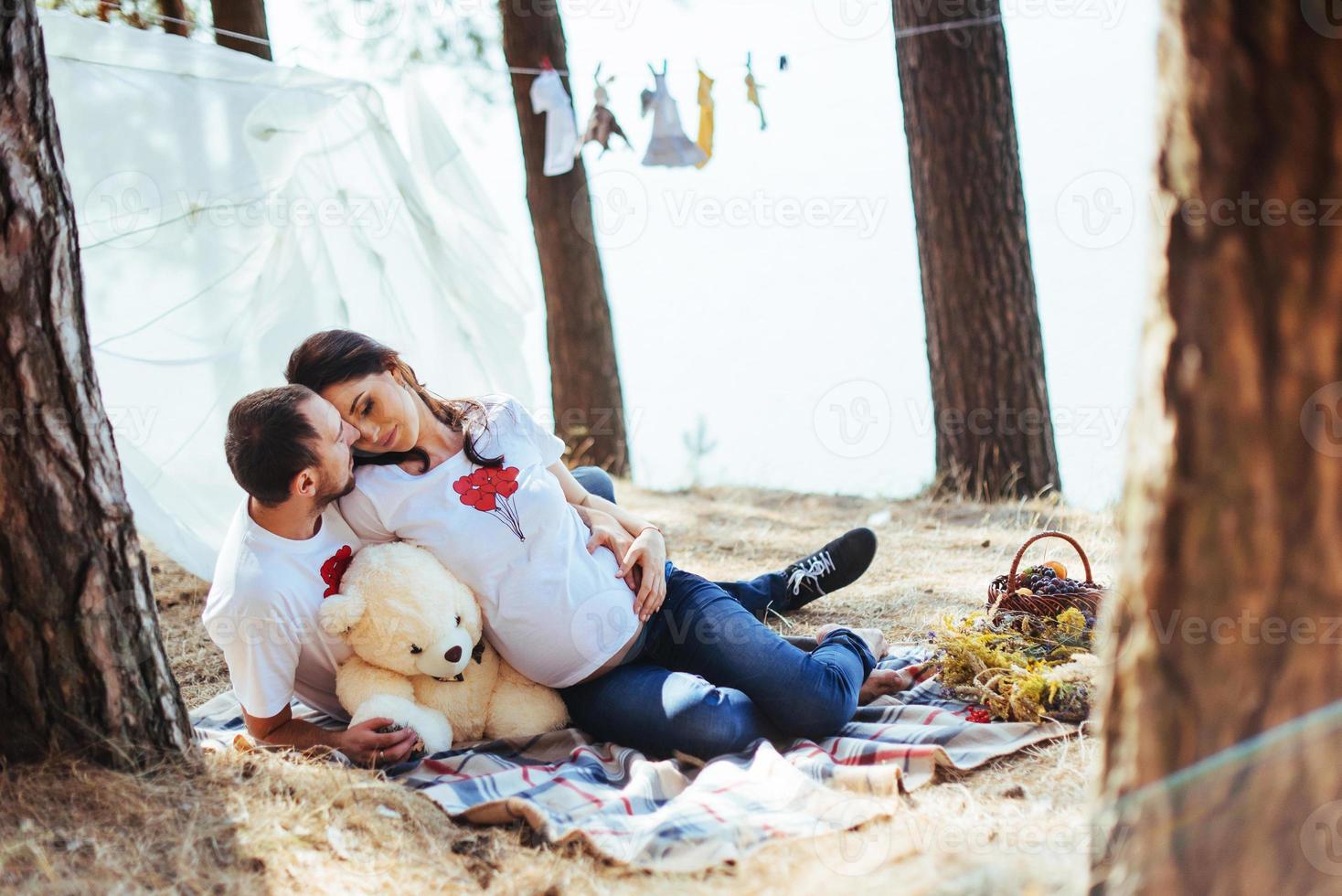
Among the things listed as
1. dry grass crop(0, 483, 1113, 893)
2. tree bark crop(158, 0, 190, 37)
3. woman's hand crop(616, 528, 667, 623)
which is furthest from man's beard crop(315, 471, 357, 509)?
tree bark crop(158, 0, 190, 37)

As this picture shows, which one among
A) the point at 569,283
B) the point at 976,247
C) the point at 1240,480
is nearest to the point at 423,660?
the point at 1240,480

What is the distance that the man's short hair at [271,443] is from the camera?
198cm

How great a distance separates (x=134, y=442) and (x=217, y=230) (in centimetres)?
75

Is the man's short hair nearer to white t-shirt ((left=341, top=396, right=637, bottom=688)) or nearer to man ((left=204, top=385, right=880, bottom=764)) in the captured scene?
man ((left=204, top=385, right=880, bottom=764))

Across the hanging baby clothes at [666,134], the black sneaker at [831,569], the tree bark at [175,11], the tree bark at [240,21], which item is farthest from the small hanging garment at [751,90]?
the tree bark at [175,11]

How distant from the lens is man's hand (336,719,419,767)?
202 centimetres

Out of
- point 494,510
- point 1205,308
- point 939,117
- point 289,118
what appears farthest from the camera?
point 939,117

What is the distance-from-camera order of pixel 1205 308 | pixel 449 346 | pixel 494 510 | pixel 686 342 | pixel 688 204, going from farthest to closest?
pixel 686 342 → pixel 688 204 → pixel 449 346 → pixel 494 510 → pixel 1205 308

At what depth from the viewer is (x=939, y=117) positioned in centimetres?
463

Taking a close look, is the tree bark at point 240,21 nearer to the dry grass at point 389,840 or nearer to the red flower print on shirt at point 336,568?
the red flower print on shirt at point 336,568

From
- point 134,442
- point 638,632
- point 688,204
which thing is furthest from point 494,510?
point 688,204

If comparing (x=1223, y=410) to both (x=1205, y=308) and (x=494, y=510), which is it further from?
(x=494, y=510)

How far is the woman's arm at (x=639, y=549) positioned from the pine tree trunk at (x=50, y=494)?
3.20 ft

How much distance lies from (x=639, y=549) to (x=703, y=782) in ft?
1.87
